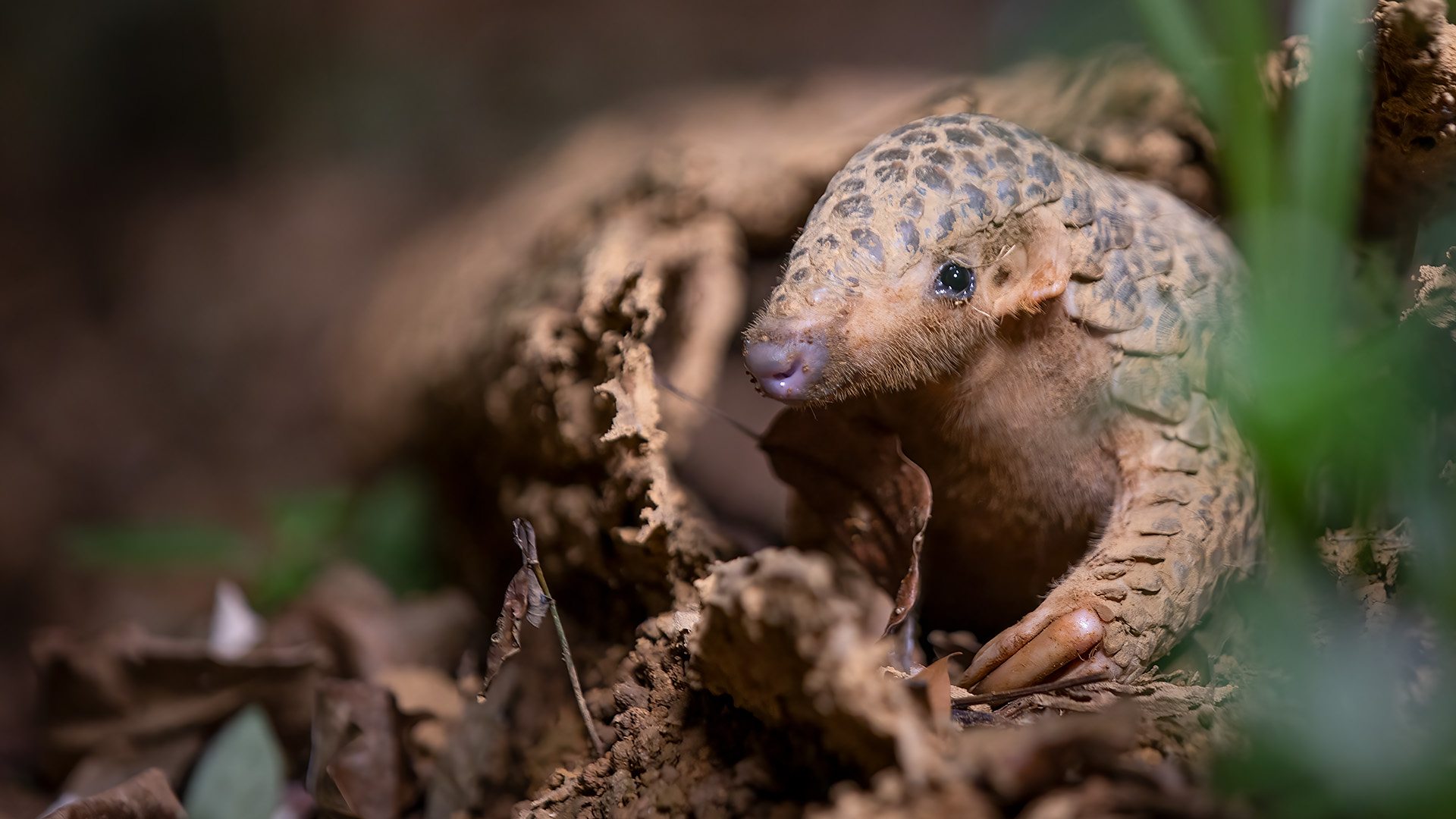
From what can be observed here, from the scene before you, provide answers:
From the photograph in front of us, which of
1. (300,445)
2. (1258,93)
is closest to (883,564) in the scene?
(1258,93)

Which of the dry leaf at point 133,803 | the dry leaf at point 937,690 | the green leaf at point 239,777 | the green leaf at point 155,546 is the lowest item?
the green leaf at point 155,546

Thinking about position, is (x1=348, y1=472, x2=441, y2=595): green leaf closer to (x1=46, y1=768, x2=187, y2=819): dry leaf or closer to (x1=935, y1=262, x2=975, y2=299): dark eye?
(x1=46, y1=768, x2=187, y2=819): dry leaf

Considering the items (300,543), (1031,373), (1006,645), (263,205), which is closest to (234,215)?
(263,205)

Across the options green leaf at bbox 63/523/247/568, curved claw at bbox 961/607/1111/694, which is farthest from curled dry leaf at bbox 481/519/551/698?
green leaf at bbox 63/523/247/568

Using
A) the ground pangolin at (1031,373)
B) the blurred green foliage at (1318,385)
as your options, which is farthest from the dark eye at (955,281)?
the blurred green foliage at (1318,385)

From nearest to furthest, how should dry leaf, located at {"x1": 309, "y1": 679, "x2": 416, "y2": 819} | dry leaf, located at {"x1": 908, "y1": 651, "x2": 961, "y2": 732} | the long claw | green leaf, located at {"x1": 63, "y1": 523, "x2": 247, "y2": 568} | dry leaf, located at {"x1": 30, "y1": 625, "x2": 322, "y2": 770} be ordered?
dry leaf, located at {"x1": 908, "y1": 651, "x2": 961, "y2": 732} → the long claw → dry leaf, located at {"x1": 309, "y1": 679, "x2": 416, "y2": 819} → dry leaf, located at {"x1": 30, "y1": 625, "x2": 322, "y2": 770} → green leaf, located at {"x1": 63, "y1": 523, "x2": 247, "y2": 568}

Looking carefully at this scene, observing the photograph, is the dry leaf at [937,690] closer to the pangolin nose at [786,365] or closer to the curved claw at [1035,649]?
the curved claw at [1035,649]
